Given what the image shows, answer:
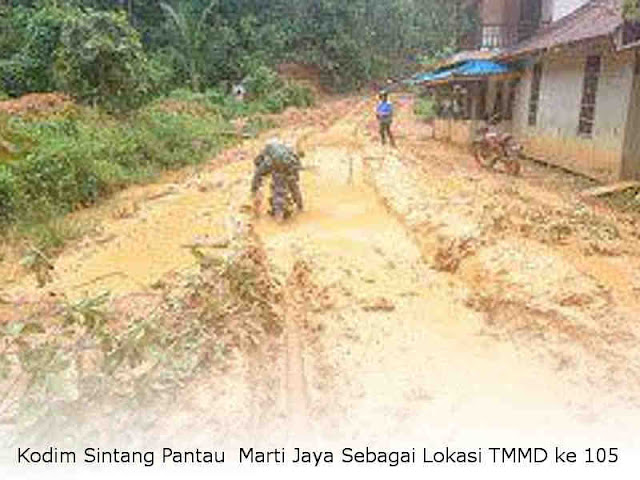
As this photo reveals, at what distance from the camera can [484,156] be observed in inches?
682

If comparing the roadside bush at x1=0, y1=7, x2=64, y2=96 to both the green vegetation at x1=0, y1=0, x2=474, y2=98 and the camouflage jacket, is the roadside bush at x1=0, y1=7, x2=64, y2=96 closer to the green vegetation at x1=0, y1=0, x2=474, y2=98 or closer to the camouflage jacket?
the green vegetation at x1=0, y1=0, x2=474, y2=98

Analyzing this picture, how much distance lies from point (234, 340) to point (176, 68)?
29.1m

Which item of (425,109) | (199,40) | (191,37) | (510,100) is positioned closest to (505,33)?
(510,100)

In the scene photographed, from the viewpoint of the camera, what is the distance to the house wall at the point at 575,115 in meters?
14.0

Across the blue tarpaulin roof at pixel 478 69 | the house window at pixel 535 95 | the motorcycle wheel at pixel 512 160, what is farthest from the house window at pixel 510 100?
the motorcycle wheel at pixel 512 160

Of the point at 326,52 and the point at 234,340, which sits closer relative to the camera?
the point at 234,340

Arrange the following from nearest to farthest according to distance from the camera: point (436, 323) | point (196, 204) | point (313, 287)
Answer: point (436, 323) < point (313, 287) < point (196, 204)

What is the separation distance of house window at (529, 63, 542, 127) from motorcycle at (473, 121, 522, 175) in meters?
2.24

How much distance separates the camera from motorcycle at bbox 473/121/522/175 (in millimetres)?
16234

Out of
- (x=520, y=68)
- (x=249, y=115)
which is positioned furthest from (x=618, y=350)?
(x=249, y=115)

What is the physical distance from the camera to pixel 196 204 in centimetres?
1313

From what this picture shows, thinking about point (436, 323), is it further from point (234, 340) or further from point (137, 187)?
point (137, 187)

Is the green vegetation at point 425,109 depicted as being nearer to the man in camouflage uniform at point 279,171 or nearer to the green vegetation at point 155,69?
the green vegetation at point 155,69

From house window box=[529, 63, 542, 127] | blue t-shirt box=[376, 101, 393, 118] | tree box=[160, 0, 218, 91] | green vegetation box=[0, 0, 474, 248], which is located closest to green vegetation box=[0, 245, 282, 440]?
green vegetation box=[0, 0, 474, 248]
